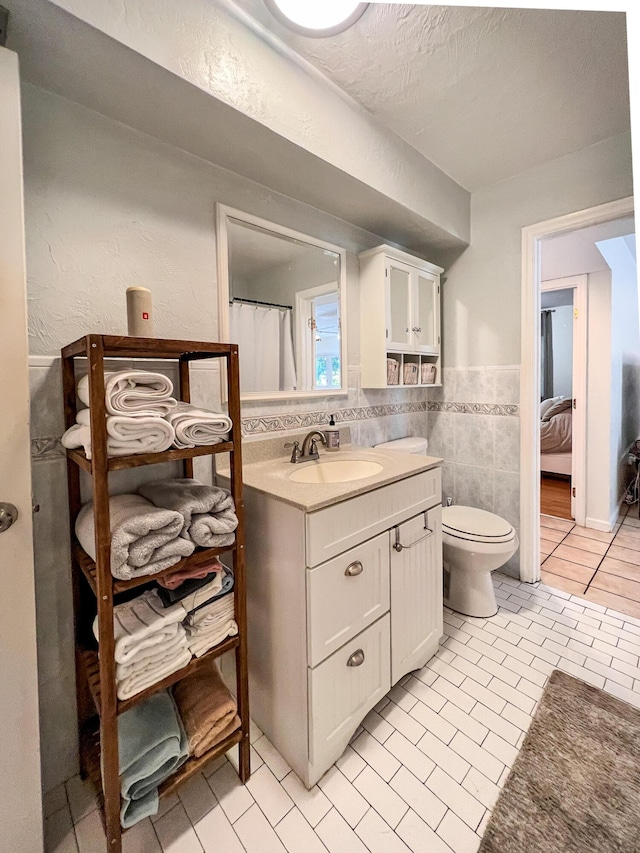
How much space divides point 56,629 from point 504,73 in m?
2.36

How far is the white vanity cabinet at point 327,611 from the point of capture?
1139 millimetres

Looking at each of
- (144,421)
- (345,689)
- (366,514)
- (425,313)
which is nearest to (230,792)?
(345,689)

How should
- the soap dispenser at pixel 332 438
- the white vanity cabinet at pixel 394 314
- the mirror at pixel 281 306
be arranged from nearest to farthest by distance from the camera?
the mirror at pixel 281 306 → the soap dispenser at pixel 332 438 → the white vanity cabinet at pixel 394 314

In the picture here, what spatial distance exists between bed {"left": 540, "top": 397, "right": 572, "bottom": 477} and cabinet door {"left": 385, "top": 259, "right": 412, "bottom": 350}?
285 cm

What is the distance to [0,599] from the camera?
3.05 feet

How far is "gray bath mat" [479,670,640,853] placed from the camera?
103cm

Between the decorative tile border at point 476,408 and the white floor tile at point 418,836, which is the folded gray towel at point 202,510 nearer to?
the white floor tile at point 418,836

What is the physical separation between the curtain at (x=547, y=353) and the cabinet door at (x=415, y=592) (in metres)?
4.66

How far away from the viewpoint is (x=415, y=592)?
1.51m

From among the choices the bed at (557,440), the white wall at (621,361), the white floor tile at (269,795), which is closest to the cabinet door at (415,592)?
the white floor tile at (269,795)

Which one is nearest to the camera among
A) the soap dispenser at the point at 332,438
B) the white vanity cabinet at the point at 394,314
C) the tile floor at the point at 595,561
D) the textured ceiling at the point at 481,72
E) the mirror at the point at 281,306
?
the textured ceiling at the point at 481,72

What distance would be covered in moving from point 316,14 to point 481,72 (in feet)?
2.05

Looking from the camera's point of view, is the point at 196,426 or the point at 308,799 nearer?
the point at 196,426

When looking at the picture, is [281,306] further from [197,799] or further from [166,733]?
[197,799]
